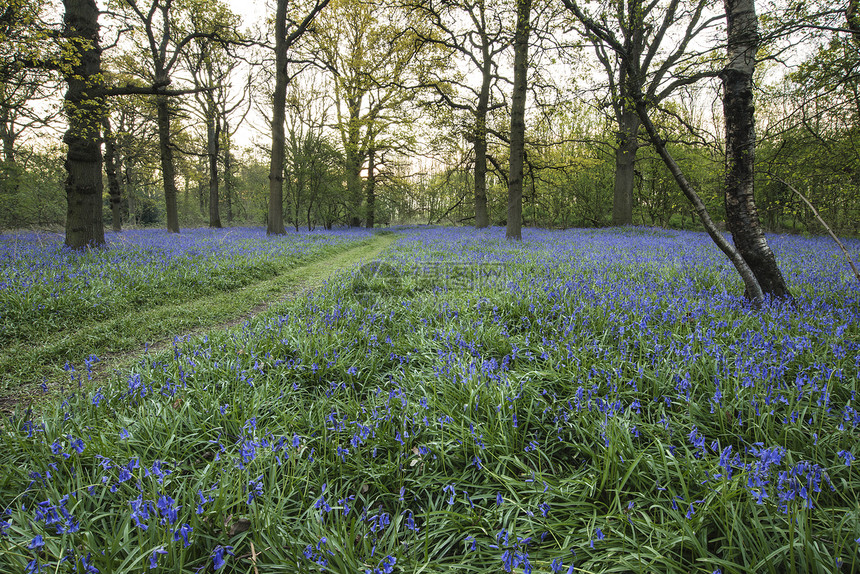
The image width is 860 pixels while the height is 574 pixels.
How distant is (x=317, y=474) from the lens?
207cm

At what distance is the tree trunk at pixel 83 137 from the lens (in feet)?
27.8

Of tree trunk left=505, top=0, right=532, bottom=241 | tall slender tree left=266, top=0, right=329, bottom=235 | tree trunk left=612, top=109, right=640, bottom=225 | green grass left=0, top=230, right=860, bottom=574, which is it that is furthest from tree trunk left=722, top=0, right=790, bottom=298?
tall slender tree left=266, top=0, right=329, bottom=235

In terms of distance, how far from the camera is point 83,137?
8.48 m

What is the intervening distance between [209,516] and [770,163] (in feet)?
24.4

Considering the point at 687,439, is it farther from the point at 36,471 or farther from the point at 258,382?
the point at 36,471

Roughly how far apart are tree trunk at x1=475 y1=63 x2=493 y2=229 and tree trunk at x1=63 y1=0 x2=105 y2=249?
14.4m

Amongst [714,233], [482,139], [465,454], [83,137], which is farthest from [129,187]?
[714,233]

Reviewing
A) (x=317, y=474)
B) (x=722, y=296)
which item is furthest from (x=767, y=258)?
(x=317, y=474)

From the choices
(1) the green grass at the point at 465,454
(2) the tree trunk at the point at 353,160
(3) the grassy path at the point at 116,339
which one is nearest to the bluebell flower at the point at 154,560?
(1) the green grass at the point at 465,454

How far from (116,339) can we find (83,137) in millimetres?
7615

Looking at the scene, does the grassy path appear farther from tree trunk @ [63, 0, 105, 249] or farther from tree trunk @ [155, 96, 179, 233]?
tree trunk @ [155, 96, 179, 233]

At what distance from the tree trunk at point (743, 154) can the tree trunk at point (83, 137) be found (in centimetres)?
1318

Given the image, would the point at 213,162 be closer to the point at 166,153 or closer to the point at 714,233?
the point at 166,153

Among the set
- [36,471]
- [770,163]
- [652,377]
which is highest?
[770,163]
